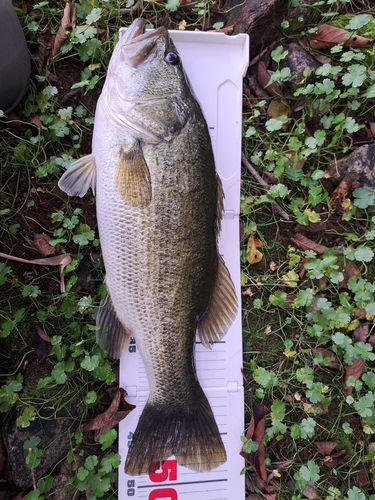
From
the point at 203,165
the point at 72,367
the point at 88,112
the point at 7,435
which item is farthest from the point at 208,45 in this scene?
the point at 7,435

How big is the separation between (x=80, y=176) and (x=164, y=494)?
1778 millimetres

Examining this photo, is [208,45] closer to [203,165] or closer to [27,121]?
[203,165]

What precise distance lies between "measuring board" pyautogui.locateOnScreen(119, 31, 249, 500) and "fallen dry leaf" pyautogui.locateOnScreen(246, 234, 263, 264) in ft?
0.24

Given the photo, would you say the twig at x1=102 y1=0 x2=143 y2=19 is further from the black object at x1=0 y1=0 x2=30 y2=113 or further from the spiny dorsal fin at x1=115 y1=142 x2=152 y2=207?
the spiny dorsal fin at x1=115 y1=142 x2=152 y2=207

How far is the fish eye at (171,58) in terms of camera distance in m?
1.75

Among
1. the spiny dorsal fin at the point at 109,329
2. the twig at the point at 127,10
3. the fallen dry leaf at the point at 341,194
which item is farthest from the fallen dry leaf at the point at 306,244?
the twig at the point at 127,10

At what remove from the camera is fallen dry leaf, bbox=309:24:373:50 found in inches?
92.1

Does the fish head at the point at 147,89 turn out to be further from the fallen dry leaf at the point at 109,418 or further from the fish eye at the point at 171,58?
the fallen dry leaf at the point at 109,418

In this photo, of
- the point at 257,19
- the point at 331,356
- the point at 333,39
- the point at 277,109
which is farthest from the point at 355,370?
the point at 257,19

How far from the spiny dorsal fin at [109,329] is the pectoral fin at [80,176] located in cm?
57

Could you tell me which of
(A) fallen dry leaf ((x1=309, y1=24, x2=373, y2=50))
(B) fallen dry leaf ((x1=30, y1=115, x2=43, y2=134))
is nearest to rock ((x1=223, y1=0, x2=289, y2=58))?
(A) fallen dry leaf ((x1=309, y1=24, x2=373, y2=50))

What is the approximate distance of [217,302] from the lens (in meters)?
1.88

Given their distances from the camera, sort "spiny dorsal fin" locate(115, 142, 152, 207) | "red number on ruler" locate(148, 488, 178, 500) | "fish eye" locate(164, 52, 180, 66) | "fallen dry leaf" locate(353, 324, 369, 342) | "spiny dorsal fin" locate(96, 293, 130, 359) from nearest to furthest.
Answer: "spiny dorsal fin" locate(115, 142, 152, 207), "fish eye" locate(164, 52, 180, 66), "spiny dorsal fin" locate(96, 293, 130, 359), "red number on ruler" locate(148, 488, 178, 500), "fallen dry leaf" locate(353, 324, 369, 342)

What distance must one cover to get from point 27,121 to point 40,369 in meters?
1.40
